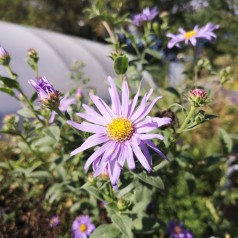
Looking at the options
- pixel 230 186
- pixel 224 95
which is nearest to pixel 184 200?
pixel 230 186

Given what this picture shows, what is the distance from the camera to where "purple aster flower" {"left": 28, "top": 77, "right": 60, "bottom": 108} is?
2.80 feet

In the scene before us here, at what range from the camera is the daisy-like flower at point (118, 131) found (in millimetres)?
809

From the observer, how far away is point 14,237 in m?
1.37

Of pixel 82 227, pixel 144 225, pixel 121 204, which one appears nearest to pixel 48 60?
pixel 82 227

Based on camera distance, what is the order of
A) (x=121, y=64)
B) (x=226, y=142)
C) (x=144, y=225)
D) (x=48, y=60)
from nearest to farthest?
(x=121, y=64) → (x=144, y=225) → (x=226, y=142) → (x=48, y=60)

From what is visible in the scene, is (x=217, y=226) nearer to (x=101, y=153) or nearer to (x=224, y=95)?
(x=101, y=153)

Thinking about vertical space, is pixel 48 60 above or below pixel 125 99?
below

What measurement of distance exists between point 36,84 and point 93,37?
1375 cm

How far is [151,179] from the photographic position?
98 centimetres

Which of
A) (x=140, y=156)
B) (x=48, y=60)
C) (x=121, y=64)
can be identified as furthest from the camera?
(x=48, y=60)

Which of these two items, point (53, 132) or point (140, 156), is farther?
point (53, 132)

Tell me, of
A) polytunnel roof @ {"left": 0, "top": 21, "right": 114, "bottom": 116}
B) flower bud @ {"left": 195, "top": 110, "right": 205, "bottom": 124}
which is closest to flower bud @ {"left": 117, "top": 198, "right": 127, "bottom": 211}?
flower bud @ {"left": 195, "top": 110, "right": 205, "bottom": 124}

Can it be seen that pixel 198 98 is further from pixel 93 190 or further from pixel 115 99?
pixel 93 190

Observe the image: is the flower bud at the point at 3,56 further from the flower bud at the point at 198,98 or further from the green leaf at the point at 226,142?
the green leaf at the point at 226,142
